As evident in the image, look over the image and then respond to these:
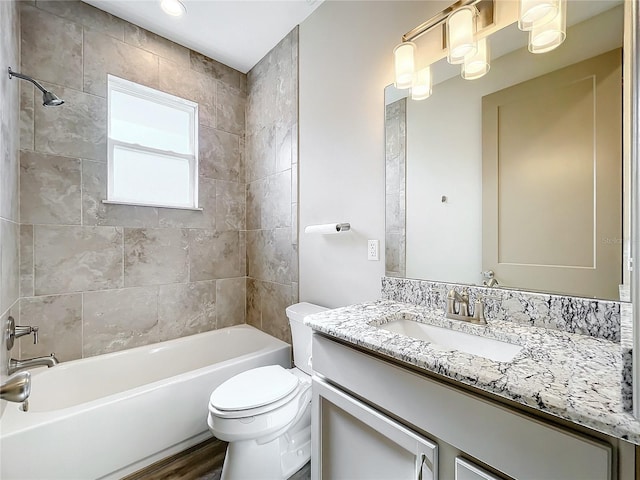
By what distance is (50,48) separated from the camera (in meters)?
1.71

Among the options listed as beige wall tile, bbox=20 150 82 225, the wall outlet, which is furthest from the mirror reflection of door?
beige wall tile, bbox=20 150 82 225

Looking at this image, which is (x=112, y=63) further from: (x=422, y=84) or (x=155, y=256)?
(x=422, y=84)

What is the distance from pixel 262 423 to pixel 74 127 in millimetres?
2119

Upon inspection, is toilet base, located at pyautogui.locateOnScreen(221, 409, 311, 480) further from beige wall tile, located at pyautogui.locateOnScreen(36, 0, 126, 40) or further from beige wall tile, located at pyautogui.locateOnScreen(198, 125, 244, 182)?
beige wall tile, located at pyautogui.locateOnScreen(36, 0, 126, 40)

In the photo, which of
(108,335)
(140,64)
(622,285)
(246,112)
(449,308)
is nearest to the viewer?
(622,285)

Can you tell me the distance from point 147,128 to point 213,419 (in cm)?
208

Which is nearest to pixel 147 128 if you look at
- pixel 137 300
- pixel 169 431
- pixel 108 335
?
pixel 137 300

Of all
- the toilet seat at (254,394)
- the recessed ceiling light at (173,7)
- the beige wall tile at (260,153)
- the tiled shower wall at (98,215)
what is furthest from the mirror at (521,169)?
the tiled shower wall at (98,215)

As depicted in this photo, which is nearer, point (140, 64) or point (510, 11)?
point (510, 11)

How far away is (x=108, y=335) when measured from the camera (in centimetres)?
190

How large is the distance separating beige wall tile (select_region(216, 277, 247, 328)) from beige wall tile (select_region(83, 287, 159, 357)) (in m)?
0.49

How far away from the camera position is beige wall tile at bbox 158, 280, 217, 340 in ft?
6.98

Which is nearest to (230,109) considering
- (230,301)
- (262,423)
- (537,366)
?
(230,301)

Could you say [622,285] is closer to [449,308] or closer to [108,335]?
[449,308]
